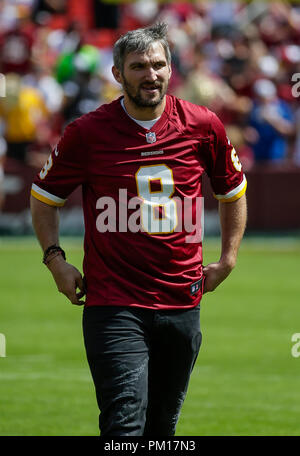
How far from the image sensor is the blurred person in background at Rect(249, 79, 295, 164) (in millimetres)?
20016

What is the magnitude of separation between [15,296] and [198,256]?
866cm

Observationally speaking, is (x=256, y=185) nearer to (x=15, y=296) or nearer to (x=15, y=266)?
(x=15, y=266)

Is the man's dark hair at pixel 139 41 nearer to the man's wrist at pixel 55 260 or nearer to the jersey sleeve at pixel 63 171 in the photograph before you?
the jersey sleeve at pixel 63 171

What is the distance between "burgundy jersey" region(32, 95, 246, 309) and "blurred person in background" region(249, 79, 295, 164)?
14.7 m

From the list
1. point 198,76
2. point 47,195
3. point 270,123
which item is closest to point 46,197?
point 47,195

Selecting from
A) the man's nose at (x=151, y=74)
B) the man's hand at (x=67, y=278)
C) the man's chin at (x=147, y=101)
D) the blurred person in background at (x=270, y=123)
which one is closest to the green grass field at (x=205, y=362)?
the man's hand at (x=67, y=278)

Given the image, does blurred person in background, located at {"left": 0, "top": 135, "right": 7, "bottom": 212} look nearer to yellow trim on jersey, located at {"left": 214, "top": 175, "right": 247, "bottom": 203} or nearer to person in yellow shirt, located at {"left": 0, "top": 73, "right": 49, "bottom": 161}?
person in yellow shirt, located at {"left": 0, "top": 73, "right": 49, "bottom": 161}

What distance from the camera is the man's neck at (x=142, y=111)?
535 cm

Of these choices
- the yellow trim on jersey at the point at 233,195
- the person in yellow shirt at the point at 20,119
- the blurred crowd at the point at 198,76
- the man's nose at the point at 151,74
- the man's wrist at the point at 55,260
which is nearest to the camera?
the man's nose at the point at 151,74

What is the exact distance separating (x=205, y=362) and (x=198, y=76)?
1002cm

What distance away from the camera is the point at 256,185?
20.0 meters

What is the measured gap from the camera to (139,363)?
17.0 ft

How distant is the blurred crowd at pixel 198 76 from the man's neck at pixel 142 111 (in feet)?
45.8

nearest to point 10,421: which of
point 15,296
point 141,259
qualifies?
point 141,259
